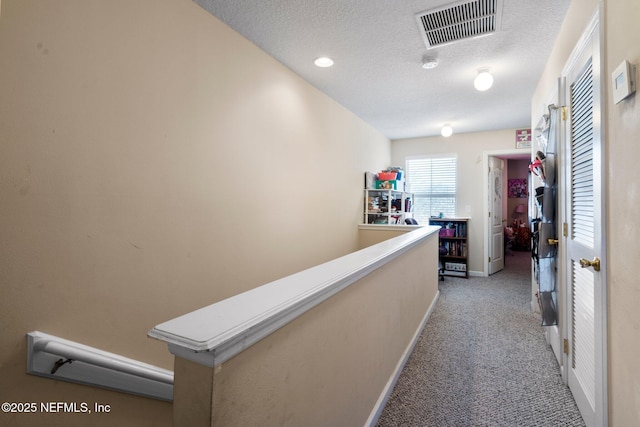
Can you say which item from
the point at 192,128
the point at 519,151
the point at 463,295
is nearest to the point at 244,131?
the point at 192,128

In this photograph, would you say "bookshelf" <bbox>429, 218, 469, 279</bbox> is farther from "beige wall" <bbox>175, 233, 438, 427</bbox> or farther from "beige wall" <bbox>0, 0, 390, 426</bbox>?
"beige wall" <bbox>0, 0, 390, 426</bbox>

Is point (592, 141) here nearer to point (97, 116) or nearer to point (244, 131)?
point (244, 131)

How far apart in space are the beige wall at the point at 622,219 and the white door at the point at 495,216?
13.3ft

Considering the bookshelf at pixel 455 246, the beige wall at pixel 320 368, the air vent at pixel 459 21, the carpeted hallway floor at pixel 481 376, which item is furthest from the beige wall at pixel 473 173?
the beige wall at pixel 320 368

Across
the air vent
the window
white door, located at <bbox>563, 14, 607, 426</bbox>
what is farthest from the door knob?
the window

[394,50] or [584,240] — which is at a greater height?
[394,50]

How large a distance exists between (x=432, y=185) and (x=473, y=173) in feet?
2.23

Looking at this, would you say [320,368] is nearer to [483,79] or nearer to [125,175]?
[125,175]

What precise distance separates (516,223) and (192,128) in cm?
804

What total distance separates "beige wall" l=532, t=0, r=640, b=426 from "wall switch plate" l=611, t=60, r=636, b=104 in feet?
0.09

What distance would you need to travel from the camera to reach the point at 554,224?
2100mm

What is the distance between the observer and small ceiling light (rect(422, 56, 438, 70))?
257cm

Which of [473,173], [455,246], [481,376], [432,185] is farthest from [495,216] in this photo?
[481,376]

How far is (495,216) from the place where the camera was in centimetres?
519
